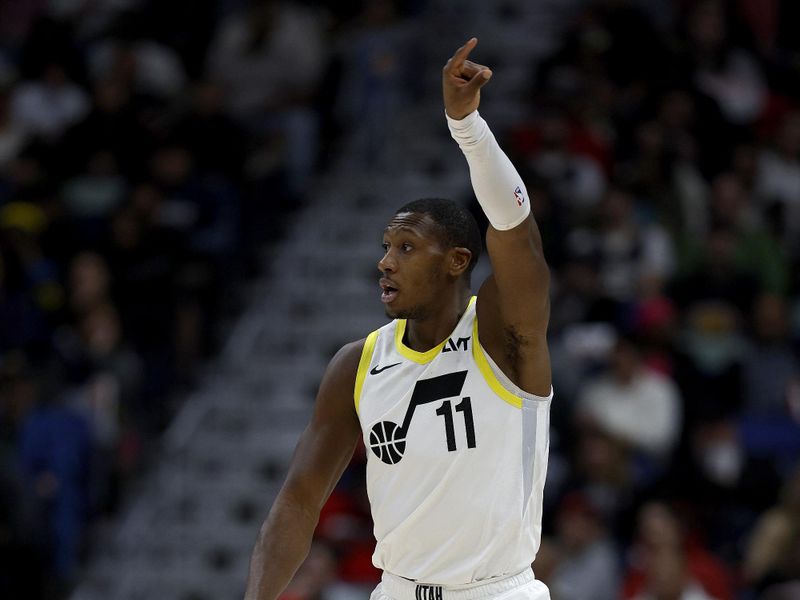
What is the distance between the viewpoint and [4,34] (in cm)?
1691

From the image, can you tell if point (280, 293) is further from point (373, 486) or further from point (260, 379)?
point (373, 486)

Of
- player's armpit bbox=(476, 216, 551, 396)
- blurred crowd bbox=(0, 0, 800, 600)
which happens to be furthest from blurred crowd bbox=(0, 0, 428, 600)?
player's armpit bbox=(476, 216, 551, 396)

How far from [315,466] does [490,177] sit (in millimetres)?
1459

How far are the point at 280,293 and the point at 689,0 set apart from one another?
521 cm

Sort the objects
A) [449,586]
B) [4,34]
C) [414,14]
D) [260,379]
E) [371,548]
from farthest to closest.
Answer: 1. [4,34]
2. [414,14]
3. [260,379]
4. [371,548]
5. [449,586]

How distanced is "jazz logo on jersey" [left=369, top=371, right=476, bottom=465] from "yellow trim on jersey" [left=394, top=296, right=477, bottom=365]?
0.11 m

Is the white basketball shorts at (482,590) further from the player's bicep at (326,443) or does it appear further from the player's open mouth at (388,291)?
the player's open mouth at (388,291)

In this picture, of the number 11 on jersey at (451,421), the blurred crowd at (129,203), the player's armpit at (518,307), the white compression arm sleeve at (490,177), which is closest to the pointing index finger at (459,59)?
the white compression arm sleeve at (490,177)

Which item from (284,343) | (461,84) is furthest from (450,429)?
(284,343)

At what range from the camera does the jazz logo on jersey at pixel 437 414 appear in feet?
19.2

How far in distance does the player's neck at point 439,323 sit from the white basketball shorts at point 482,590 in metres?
0.94

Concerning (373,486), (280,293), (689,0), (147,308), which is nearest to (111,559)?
(147,308)

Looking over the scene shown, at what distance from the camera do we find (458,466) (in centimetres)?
584

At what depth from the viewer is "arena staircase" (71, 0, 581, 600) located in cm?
1242
